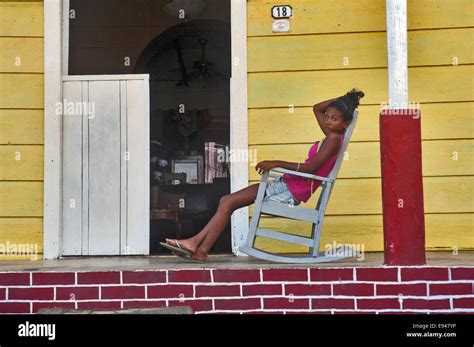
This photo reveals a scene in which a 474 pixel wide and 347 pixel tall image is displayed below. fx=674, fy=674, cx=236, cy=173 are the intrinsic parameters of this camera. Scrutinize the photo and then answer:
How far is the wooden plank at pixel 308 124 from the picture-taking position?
5.33 metres

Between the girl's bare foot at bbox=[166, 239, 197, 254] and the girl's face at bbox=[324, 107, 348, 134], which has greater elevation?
the girl's face at bbox=[324, 107, 348, 134]

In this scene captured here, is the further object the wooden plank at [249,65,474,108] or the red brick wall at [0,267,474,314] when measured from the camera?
the wooden plank at [249,65,474,108]

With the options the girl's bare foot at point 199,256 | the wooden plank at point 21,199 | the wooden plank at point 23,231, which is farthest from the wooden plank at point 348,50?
the wooden plank at point 23,231

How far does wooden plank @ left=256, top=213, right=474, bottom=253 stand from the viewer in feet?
17.3

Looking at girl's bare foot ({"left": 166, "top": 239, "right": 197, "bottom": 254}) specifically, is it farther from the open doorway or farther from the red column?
the red column

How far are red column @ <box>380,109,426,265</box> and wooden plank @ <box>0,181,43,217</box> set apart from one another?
275 cm

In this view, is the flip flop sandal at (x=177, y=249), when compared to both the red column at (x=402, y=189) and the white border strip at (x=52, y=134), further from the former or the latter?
the red column at (x=402, y=189)

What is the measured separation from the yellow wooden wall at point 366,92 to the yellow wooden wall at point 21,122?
171 cm

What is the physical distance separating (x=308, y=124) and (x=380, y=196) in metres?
0.81

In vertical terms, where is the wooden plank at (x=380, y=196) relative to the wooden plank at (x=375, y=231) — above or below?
above

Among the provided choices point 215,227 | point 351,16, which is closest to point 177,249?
point 215,227

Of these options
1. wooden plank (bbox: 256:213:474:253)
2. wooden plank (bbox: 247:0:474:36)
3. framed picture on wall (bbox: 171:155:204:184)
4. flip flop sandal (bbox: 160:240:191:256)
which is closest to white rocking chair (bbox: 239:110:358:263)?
flip flop sandal (bbox: 160:240:191:256)

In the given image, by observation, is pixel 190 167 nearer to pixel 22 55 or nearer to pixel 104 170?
pixel 104 170
